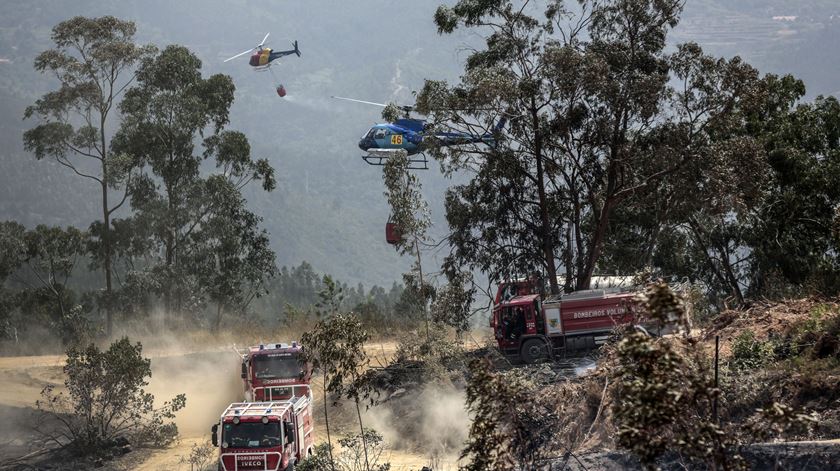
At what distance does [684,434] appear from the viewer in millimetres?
9891

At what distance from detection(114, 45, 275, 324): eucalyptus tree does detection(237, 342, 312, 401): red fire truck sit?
32299mm

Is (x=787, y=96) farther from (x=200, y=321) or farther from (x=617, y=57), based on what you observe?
(x=200, y=321)

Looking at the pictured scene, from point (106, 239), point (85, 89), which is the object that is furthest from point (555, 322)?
point (85, 89)

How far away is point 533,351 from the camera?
33000 mm

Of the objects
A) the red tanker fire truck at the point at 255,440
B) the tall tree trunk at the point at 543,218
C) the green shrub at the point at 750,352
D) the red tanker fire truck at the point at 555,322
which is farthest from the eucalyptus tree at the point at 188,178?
the green shrub at the point at 750,352

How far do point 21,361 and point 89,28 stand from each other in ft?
68.7

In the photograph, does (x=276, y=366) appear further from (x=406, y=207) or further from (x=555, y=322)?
(x=406, y=207)

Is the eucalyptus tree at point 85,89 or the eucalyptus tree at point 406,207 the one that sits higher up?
the eucalyptus tree at point 85,89

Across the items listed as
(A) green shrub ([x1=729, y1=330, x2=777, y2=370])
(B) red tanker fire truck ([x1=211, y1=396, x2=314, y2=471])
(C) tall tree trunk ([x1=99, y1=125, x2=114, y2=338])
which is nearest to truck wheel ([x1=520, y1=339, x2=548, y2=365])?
(A) green shrub ([x1=729, y1=330, x2=777, y2=370])

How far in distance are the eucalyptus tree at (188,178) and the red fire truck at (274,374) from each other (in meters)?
32.3

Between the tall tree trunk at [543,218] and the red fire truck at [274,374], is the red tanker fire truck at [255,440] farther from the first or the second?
the tall tree trunk at [543,218]

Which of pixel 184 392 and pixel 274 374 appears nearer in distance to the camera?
pixel 274 374

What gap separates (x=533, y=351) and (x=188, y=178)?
32.5 m

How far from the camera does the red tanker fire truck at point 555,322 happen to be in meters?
32.1
